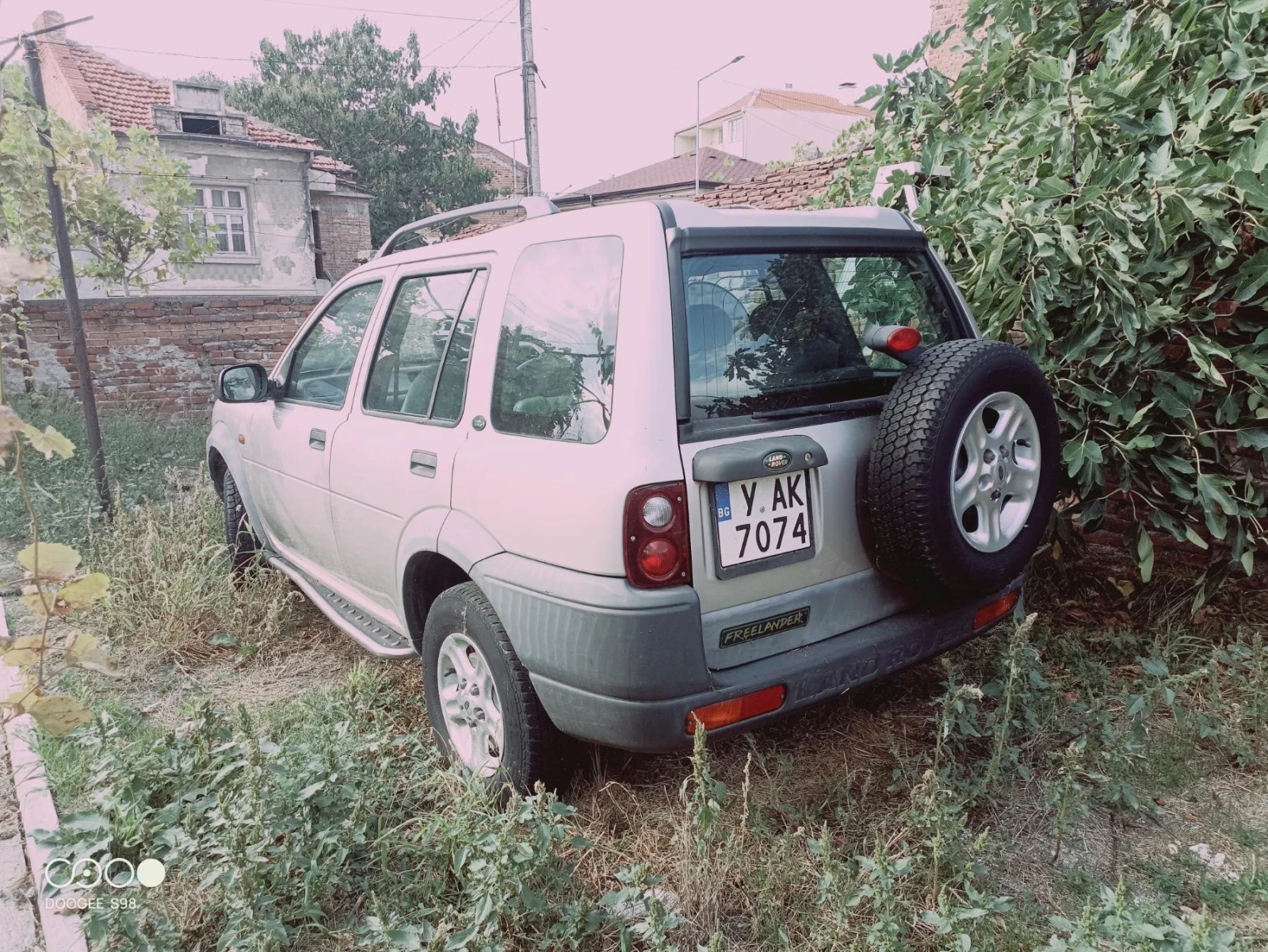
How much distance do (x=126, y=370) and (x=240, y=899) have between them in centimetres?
961

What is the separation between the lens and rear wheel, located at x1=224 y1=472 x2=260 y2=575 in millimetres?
4836

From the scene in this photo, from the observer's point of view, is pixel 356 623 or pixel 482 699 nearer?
pixel 482 699

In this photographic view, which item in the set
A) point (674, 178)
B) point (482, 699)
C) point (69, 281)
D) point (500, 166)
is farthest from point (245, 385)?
point (500, 166)

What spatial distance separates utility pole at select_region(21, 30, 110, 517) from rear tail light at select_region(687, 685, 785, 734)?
184 inches

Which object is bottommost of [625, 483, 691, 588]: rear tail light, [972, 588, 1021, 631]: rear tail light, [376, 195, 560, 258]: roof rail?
[972, 588, 1021, 631]: rear tail light

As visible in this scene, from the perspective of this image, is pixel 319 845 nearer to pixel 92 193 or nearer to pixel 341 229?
pixel 92 193

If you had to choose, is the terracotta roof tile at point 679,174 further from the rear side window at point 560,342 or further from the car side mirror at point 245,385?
the rear side window at point 560,342

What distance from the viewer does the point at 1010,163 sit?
381 centimetres

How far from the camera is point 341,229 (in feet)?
86.2

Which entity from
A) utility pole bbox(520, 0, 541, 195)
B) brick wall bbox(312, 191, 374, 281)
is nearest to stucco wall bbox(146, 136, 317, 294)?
brick wall bbox(312, 191, 374, 281)

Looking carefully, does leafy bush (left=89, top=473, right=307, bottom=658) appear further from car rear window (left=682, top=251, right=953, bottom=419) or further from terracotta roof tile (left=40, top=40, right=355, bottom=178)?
terracotta roof tile (left=40, top=40, right=355, bottom=178)

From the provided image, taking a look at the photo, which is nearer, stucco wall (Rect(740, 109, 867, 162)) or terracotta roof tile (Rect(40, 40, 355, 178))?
terracotta roof tile (Rect(40, 40, 355, 178))

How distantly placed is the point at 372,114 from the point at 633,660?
38225mm

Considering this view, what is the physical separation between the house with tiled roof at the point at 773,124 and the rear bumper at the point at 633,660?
Answer: 46.4 meters
